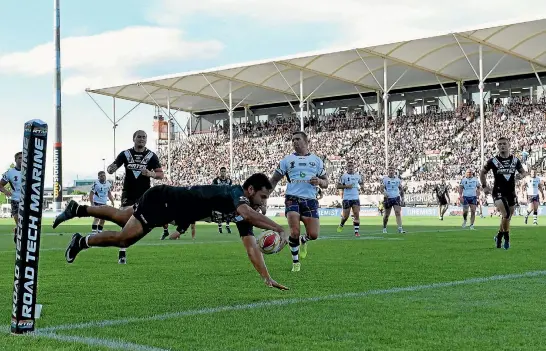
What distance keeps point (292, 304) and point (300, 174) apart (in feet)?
17.3

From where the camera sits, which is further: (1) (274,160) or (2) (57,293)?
(1) (274,160)

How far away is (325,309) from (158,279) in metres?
3.33

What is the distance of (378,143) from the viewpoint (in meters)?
58.8

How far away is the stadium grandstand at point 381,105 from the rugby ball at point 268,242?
35.9 metres

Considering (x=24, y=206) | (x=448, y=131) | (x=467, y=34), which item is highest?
(x=467, y=34)

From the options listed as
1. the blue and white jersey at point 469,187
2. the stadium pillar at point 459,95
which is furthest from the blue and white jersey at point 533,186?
the stadium pillar at point 459,95

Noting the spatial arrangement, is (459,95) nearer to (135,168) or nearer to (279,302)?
(135,168)

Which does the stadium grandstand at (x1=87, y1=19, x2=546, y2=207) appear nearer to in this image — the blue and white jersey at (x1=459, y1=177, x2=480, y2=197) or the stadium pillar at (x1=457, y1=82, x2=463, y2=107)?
the stadium pillar at (x1=457, y1=82, x2=463, y2=107)

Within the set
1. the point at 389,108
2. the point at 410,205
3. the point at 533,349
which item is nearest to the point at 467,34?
the point at 410,205

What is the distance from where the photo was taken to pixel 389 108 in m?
64.6

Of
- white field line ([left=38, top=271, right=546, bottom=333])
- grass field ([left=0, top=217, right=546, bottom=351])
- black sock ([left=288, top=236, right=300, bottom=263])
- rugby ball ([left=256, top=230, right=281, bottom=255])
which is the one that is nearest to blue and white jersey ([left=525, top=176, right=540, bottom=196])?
grass field ([left=0, top=217, right=546, bottom=351])

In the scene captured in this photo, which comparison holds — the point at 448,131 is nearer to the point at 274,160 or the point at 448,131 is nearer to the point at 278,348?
the point at 274,160

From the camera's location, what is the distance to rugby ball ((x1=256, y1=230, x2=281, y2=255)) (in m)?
8.09

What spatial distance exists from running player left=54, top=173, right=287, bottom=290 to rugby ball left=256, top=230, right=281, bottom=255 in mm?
113
